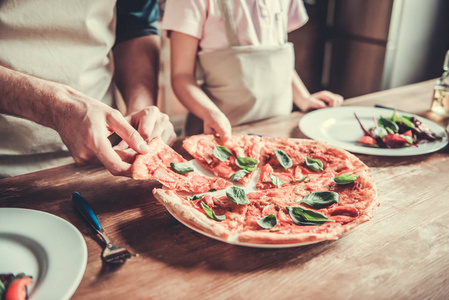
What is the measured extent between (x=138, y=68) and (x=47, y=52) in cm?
42

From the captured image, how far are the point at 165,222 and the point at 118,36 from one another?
3.82ft

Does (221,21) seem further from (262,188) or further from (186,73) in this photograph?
(262,188)

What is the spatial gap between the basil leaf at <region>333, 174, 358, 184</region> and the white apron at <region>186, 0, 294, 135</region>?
766 mm

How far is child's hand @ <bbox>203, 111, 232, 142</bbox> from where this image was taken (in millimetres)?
1296

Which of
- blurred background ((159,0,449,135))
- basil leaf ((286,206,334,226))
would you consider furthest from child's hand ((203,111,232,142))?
blurred background ((159,0,449,135))

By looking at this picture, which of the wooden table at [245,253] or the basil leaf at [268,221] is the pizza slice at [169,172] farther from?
the basil leaf at [268,221]

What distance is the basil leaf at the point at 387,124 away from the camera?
1433 mm

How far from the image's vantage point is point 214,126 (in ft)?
4.42

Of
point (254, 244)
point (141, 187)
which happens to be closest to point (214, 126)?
point (141, 187)

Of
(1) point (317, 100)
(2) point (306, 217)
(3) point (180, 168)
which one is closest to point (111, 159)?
(3) point (180, 168)

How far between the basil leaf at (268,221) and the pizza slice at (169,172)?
21 centimetres

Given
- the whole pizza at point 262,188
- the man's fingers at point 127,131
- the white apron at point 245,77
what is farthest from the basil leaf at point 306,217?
the white apron at point 245,77

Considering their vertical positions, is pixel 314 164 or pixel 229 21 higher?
pixel 229 21

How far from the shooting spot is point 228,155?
118 cm
